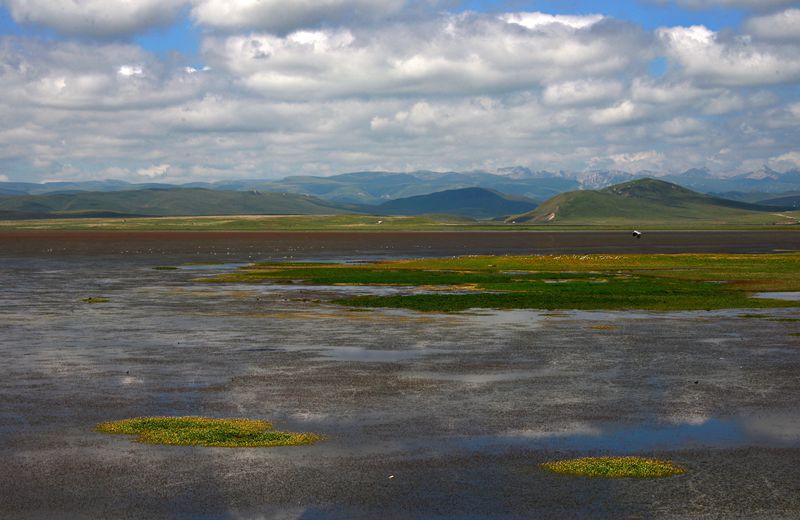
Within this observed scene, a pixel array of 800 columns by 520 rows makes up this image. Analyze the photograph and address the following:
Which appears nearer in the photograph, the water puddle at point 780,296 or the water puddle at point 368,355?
the water puddle at point 368,355

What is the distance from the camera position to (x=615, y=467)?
17.8 meters

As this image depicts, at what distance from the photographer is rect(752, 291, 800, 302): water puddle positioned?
2159 inches

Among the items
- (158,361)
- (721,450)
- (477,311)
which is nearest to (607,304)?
(477,311)

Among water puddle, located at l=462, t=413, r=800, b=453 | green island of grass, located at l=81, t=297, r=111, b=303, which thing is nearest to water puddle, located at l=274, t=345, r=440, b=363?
water puddle, located at l=462, t=413, r=800, b=453

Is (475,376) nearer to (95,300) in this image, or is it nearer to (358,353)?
(358,353)

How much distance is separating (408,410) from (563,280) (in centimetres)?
4756

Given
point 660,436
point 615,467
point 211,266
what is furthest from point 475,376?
point 211,266

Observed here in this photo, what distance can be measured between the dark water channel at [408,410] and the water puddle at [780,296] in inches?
411

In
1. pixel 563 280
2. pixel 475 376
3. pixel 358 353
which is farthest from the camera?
pixel 563 280

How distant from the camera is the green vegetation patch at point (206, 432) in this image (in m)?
19.9

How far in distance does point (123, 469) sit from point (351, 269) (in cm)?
6753

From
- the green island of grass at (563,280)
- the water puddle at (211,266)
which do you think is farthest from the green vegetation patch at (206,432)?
the water puddle at (211,266)

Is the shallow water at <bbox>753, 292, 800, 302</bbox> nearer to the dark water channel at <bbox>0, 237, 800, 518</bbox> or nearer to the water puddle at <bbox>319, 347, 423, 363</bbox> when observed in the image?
the dark water channel at <bbox>0, 237, 800, 518</bbox>

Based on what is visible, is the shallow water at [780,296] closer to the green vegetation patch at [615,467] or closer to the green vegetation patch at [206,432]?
the green vegetation patch at [615,467]
